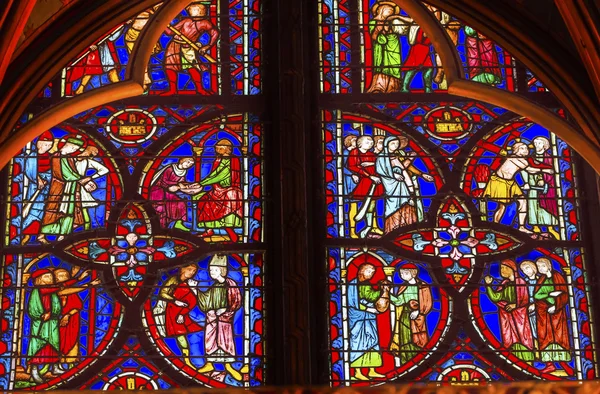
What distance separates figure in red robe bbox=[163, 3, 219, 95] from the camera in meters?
11.4

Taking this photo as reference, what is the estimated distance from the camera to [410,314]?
10523 mm

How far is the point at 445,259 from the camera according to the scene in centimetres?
1068

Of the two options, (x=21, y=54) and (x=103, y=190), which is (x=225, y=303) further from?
(x=21, y=54)

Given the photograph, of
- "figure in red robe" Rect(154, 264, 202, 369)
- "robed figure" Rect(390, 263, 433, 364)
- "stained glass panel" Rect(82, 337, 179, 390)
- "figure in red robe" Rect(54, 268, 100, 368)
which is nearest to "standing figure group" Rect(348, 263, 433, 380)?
"robed figure" Rect(390, 263, 433, 364)

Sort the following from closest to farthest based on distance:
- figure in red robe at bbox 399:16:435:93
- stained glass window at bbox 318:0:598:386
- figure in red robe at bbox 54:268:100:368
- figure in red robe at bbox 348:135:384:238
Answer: figure in red robe at bbox 54:268:100:368, stained glass window at bbox 318:0:598:386, figure in red robe at bbox 348:135:384:238, figure in red robe at bbox 399:16:435:93

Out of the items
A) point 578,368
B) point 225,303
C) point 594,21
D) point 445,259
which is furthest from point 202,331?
point 594,21

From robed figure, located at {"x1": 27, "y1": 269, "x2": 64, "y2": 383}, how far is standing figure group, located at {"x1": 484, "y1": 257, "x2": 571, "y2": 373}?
301cm

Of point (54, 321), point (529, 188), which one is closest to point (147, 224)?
point (54, 321)

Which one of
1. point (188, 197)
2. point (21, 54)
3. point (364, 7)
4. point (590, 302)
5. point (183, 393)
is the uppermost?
point (364, 7)

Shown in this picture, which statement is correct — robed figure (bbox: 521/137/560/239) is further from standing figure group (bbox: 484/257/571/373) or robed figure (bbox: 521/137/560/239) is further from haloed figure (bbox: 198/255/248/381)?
haloed figure (bbox: 198/255/248/381)

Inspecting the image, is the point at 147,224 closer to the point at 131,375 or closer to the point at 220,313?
the point at 220,313

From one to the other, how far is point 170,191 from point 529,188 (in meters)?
2.60

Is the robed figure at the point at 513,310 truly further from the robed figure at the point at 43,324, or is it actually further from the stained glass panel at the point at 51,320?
the robed figure at the point at 43,324

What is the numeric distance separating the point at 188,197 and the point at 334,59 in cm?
158
